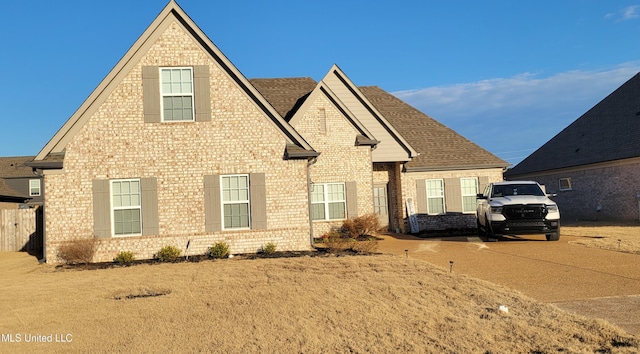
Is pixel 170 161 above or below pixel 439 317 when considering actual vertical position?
above

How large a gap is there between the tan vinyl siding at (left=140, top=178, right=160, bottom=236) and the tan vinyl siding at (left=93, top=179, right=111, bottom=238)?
95cm

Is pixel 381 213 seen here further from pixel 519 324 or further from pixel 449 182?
pixel 519 324

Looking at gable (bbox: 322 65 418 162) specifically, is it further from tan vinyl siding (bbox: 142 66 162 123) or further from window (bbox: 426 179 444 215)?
tan vinyl siding (bbox: 142 66 162 123)

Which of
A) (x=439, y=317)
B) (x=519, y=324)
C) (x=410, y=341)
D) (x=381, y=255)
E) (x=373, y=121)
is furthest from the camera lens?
(x=373, y=121)

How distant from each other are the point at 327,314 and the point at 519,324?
2564 millimetres

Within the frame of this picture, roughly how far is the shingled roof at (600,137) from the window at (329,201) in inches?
540

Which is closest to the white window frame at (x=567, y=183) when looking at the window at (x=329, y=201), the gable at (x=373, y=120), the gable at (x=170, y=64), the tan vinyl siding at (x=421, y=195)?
the tan vinyl siding at (x=421, y=195)

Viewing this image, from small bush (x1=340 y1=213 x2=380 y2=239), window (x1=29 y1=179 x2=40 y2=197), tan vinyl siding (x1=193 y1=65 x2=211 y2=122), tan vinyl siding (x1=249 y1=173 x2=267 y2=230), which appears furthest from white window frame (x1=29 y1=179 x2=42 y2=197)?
tan vinyl siding (x1=249 y1=173 x2=267 y2=230)

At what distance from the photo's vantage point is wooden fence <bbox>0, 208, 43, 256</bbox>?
20109 mm

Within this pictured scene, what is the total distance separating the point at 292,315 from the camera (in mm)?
7398

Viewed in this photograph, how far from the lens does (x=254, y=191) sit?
1523 centimetres

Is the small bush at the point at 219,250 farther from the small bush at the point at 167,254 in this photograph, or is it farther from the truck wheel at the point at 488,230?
the truck wheel at the point at 488,230

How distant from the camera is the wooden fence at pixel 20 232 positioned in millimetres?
20109

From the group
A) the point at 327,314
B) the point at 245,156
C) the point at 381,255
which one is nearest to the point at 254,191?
the point at 245,156
